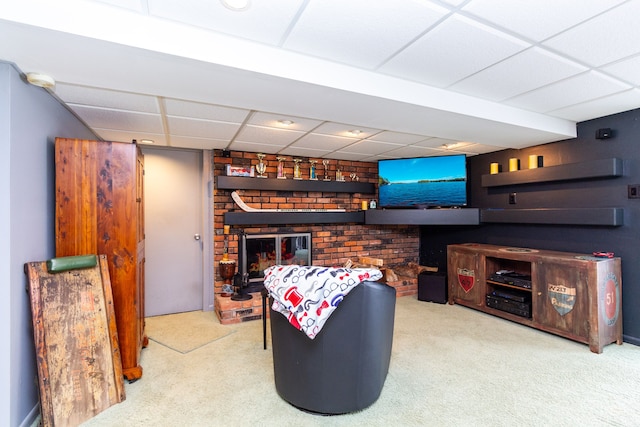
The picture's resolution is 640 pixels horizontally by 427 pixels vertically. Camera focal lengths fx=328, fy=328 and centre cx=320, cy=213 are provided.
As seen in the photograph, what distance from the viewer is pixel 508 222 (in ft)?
14.0

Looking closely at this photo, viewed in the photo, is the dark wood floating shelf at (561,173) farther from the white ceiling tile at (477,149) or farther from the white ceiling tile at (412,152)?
the white ceiling tile at (412,152)

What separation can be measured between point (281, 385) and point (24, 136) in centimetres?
223

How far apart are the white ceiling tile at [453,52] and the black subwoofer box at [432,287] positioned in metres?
2.98

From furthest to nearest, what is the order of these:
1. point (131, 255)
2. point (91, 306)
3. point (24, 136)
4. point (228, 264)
A: point (228, 264) → point (131, 255) → point (91, 306) → point (24, 136)

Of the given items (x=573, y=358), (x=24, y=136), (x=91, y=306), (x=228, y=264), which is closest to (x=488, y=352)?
(x=573, y=358)

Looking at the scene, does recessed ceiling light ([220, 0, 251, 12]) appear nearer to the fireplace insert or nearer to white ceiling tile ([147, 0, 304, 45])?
white ceiling tile ([147, 0, 304, 45])

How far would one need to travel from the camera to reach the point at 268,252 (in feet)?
14.8

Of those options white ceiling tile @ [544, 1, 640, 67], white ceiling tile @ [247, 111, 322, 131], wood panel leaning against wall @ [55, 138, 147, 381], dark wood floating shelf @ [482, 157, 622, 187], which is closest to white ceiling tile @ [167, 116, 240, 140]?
white ceiling tile @ [247, 111, 322, 131]

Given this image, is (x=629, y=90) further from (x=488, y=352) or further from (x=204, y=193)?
(x=204, y=193)

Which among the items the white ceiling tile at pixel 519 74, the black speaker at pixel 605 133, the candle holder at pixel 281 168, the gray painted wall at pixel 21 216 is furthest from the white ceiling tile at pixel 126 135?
the black speaker at pixel 605 133

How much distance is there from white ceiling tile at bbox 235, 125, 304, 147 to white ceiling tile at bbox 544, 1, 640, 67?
7.54 ft

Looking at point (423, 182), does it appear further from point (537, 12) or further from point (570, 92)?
point (537, 12)

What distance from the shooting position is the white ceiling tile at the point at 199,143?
3.75m

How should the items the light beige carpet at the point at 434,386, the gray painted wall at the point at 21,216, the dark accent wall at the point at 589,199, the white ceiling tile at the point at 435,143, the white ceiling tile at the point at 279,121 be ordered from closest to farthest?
the gray painted wall at the point at 21,216
the light beige carpet at the point at 434,386
the white ceiling tile at the point at 279,121
the dark accent wall at the point at 589,199
the white ceiling tile at the point at 435,143
